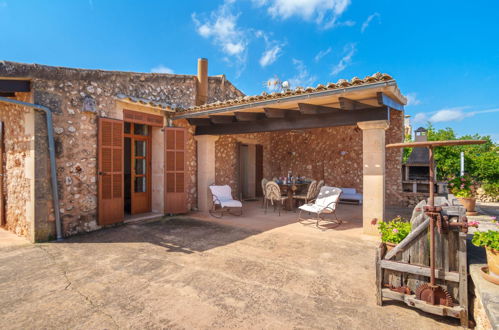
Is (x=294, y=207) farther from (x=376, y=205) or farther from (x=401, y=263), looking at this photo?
(x=401, y=263)

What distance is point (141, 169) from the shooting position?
6.17 metres

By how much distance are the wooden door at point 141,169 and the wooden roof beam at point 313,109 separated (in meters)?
3.88

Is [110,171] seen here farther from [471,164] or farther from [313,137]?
[471,164]

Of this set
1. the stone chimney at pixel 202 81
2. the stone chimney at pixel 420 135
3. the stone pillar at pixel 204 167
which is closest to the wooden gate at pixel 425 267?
the stone pillar at pixel 204 167

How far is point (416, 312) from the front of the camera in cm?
222

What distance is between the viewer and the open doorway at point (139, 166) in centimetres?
600

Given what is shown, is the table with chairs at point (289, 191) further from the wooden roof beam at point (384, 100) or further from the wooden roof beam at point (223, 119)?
the wooden roof beam at point (384, 100)

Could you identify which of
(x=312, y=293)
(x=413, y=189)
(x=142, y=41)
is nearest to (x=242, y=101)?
(x=312, y=293)

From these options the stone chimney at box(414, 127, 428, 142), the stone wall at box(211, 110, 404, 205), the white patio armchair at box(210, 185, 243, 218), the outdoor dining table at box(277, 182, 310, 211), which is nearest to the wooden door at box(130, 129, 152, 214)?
the white patio armchair at box(210, 185, 243, 218)

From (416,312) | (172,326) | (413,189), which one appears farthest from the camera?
(413,189)

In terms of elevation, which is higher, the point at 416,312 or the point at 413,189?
the point at 413,189

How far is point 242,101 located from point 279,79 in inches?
180

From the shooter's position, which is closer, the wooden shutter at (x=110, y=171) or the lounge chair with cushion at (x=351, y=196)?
the wooden shutter at (x=110, y=171)

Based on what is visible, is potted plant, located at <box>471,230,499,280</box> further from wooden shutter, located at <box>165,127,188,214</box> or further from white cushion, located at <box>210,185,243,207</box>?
wooden shutter, located at <box>165,127,188,214</box>
